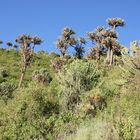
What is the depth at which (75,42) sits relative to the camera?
58.1 metres

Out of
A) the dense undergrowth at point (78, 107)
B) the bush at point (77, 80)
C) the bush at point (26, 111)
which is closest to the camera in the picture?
the dense undergrowth at point (78, 107)

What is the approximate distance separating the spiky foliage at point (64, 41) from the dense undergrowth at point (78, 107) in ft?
18.5

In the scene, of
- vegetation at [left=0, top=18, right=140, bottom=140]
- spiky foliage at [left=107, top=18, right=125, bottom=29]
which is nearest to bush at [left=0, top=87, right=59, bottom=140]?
vegetation at [left=0, top=18, right=140, bottom=140]

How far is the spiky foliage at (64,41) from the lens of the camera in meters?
56.6

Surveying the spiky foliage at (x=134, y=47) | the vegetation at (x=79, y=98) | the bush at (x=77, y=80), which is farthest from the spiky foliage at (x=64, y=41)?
the spiky foliage at (x=134, y=47)

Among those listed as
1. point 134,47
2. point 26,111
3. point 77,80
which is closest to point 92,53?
point 77,80

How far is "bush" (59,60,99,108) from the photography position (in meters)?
36.6

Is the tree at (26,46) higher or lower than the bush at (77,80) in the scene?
higher

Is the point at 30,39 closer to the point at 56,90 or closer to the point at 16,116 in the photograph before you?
the point at 56,90

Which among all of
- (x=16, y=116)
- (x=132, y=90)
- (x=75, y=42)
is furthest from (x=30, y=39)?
(x=132, y=90)

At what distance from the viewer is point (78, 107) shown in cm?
3216

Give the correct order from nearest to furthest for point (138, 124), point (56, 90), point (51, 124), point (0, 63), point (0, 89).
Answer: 1. point (138, 124)
2. point (51, 124)
3. point (56, 90)
4. point (0, 89)
5. point (0, 63)

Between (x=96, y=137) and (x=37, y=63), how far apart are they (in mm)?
55067

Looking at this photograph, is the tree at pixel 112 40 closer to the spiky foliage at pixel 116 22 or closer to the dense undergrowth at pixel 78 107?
the spiky foliage at pixel 116 22
